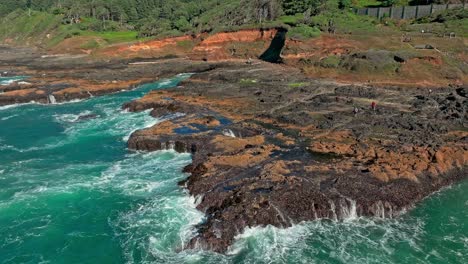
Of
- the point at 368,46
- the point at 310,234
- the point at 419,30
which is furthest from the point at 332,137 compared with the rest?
the point at 419,30

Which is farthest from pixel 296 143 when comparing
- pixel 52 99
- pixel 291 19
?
pixel 291 19

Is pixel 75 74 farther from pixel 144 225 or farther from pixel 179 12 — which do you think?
pixel 179 12

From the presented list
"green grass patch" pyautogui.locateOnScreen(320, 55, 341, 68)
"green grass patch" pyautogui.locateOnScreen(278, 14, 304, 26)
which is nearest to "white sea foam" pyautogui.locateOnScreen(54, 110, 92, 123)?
"green grass patch" pyautogui.locateOnScreen(320, 55, 341, 68)

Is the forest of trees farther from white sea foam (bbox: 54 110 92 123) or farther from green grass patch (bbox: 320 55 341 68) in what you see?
white sea foam (bbox: 54 110 92 123)

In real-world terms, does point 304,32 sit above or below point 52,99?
above

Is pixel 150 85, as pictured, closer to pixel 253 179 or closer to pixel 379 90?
pixel 379 90

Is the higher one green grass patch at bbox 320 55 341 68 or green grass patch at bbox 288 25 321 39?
green grass patch at bbox 288 25 321 39
